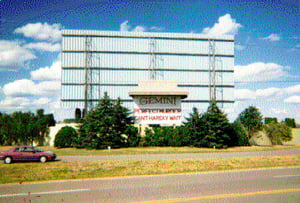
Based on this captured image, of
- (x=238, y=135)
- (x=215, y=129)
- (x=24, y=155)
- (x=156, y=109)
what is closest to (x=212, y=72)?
(x=238, y=135)

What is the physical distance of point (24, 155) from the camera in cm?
1695

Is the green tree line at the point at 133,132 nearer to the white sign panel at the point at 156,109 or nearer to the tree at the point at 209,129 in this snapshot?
the tree at the point at 209,129

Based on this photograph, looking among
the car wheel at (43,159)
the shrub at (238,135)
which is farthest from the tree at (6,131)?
the shrub at (238,135)

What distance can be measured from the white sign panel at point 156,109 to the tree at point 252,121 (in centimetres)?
957

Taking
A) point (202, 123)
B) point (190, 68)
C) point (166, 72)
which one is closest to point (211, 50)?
point (190, 68)

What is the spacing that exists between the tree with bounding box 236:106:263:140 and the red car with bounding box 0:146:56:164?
23161 millimetres

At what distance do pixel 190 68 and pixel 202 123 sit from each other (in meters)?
15.8

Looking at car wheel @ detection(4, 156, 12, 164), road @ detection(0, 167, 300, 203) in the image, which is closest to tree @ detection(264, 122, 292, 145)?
road @ detection(0, 167, 300, 203)

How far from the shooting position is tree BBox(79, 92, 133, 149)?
26578 millimetres

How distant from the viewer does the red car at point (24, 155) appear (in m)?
16.7

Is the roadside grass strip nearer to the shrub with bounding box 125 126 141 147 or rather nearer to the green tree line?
the green tree line

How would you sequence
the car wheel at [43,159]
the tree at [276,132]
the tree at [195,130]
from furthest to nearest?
the tree at [276,132]
the tree at [195,130]
the car wheel at [43,159]

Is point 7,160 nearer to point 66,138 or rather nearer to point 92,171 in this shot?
point 92,171

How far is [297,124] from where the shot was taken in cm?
5044
